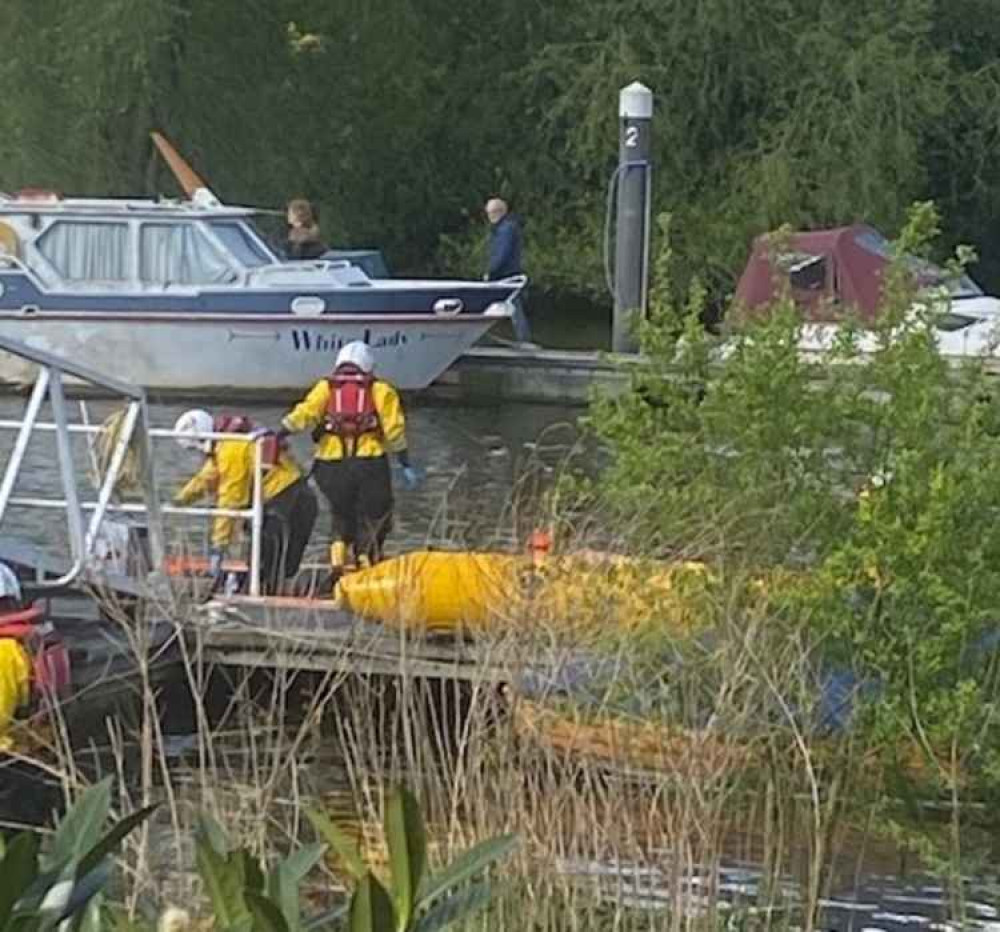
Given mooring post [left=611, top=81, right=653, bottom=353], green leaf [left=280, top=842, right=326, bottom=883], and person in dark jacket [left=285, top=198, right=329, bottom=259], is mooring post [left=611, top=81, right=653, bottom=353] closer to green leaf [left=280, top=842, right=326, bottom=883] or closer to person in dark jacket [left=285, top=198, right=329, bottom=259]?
person in dark jacket [left=285, top=198, right=329, bottom=259]

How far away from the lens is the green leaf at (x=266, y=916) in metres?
3.76

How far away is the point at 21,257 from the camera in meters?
23.3

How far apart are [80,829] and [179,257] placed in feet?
63.8

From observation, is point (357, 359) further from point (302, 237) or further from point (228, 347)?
point (302, 237)

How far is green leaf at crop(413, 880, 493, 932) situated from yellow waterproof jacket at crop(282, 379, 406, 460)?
8.27 metres

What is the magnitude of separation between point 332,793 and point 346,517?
334 centimetres

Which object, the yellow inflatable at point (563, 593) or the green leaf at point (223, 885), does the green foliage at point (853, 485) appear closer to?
the yellow inflatable at point (563, 593)

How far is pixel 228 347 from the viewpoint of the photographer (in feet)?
75.1

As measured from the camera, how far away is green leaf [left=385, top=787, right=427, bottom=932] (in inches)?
152

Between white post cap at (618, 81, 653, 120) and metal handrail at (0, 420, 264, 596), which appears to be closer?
metal handrail at (0, 420, 264, 596)

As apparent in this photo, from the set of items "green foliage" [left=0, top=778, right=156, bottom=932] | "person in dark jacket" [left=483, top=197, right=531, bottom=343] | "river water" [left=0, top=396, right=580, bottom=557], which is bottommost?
"river water" [left=0, top=396, right=580, bottom=557]

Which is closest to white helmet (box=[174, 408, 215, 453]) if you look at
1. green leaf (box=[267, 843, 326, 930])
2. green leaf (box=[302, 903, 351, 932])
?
green leaf (box=[302, 903, 351, 932])

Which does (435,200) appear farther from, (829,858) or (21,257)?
(829,858)

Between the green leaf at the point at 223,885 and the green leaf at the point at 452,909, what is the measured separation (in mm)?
274
